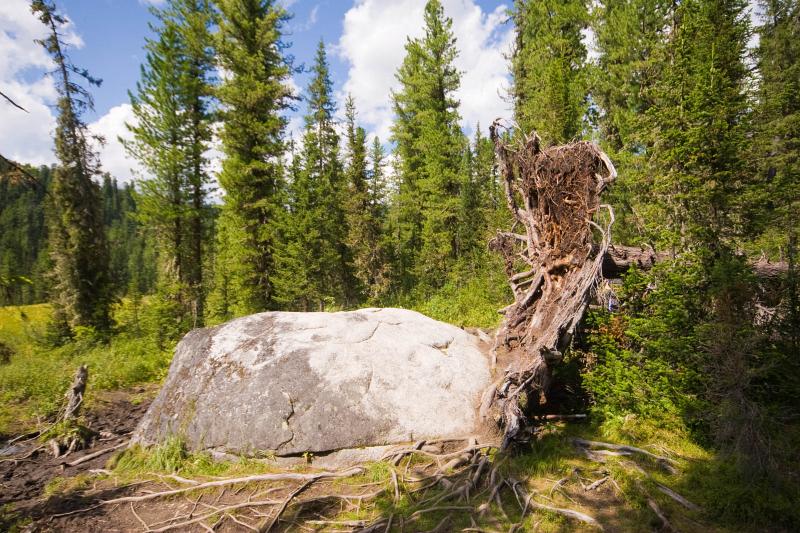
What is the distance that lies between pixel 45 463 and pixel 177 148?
1221cm

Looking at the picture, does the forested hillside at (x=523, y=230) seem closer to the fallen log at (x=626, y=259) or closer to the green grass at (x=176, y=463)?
the fallen log at (x=626, y=259)

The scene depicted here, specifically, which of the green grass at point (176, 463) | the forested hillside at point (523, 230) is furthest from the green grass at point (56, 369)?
the green grass at point (176, 463)

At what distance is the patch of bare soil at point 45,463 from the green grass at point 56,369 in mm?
1156

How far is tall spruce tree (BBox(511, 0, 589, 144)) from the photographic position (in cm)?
1620

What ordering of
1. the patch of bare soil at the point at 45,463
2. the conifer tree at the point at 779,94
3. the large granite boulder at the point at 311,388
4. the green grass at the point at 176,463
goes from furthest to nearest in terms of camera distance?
the conifer tree at the point at 779,94
the large granite boulder at the point at 311,388
the green grass at the point at 176,463
the patch of bare soil at the point at 45,463

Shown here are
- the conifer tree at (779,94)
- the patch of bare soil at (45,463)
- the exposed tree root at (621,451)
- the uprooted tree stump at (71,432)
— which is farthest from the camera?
the conifer tree at (779,94)

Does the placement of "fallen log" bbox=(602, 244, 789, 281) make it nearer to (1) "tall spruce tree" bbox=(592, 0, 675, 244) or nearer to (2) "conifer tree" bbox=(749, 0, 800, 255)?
(2) "conifer tree" bbox=(749, 0, 800, 255)

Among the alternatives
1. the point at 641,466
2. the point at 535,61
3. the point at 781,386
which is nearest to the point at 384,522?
the point at 641,466

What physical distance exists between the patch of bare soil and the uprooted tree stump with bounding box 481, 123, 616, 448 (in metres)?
6.67

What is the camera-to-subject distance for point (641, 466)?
4871 millimetres

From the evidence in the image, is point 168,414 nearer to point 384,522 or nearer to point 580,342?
point 384,522

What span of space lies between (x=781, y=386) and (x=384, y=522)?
614cm

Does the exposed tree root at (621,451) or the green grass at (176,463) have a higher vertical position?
the exposed tree root at (621,451)

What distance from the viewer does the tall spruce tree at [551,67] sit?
16.2 metres
